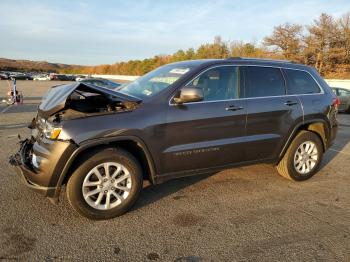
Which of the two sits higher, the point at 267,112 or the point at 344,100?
the point at 267,112

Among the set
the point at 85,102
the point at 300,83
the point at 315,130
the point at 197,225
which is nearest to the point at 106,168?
the point at 85,102

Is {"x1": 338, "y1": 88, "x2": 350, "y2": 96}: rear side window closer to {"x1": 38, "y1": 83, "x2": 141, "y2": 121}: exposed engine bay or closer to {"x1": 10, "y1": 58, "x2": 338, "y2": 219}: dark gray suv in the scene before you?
{"x1": 10, "y1": 58, "x2": 338, "y2": 219}: dark gray suv

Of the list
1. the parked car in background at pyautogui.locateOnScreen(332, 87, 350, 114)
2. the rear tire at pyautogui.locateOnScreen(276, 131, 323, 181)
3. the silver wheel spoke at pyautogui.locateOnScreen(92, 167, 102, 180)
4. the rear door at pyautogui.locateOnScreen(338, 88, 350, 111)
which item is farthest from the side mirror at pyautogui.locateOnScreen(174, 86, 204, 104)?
the rear door at pyautogui.locateOnScreen(338, 88, 350, 111)

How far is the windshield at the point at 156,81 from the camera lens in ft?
13.3

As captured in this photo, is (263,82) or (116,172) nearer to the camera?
(116,172)

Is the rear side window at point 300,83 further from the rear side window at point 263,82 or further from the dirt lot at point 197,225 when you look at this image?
the dirt lot at point 197,225

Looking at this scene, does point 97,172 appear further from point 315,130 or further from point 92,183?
point 315,130

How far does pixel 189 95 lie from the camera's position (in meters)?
3.75

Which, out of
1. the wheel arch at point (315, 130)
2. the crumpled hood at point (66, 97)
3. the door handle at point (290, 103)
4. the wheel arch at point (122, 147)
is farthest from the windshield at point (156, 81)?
the wheel arch at point (315, 130)

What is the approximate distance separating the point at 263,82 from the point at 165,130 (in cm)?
178

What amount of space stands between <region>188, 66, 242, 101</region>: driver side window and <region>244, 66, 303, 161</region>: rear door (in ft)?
0.59

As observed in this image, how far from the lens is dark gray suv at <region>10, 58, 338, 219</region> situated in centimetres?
342

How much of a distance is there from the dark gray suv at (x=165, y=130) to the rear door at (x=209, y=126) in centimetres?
1

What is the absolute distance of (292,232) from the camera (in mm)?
3455
